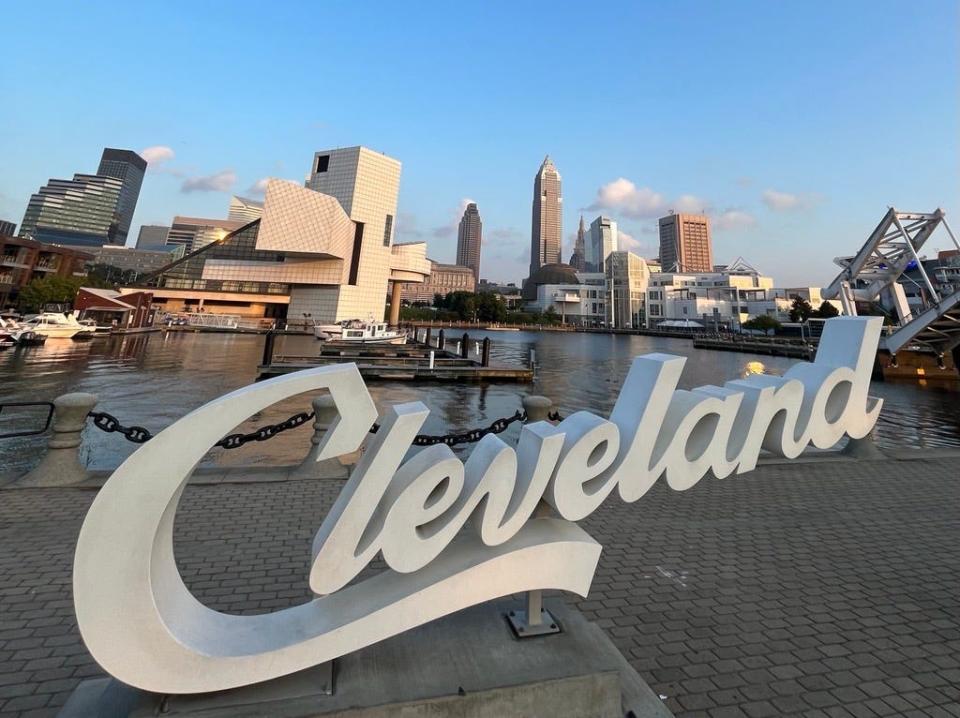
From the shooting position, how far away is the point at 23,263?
54.1 m

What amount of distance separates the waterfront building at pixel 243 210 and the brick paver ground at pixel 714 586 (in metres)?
96.0

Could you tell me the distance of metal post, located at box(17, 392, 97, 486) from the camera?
6785 mm

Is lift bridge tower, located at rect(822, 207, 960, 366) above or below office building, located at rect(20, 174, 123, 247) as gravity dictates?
below

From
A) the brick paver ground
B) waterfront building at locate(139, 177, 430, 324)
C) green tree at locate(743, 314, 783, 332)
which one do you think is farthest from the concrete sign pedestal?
green tree at locate(743, 314, 783, 332)

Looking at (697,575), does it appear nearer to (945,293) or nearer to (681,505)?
(681,505)

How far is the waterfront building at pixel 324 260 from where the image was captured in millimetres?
60750

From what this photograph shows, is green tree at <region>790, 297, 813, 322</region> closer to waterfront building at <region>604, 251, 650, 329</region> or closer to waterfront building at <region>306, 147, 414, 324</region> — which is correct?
waterfront building at <region>604, 251, 650, 329</region>

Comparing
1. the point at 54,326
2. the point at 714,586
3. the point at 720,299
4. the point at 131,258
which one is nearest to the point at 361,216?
the point at 54,326

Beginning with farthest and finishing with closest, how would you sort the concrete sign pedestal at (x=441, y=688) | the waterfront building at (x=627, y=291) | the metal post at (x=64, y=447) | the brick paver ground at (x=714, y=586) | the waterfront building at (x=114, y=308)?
the waterfront building at (x=627, y=291)
the waterfront building at (x=114, y=308)
the metal post at (x=64, y=447)
the brick paver ground at (x=714, y=586)
the concrete sign pedestal at (x=441, y=688)

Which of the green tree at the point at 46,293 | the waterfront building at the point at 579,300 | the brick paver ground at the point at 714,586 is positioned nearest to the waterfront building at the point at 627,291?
the waterfront building at the point at 579,300

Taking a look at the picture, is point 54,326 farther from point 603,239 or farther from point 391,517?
point 603,239

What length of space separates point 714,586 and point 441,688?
130 inches

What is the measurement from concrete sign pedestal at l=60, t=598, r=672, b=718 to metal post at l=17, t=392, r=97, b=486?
5681 millimetres

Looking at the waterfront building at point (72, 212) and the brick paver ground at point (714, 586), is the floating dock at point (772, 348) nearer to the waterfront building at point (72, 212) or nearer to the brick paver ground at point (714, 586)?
the brick paver ground at point (714, 586)
